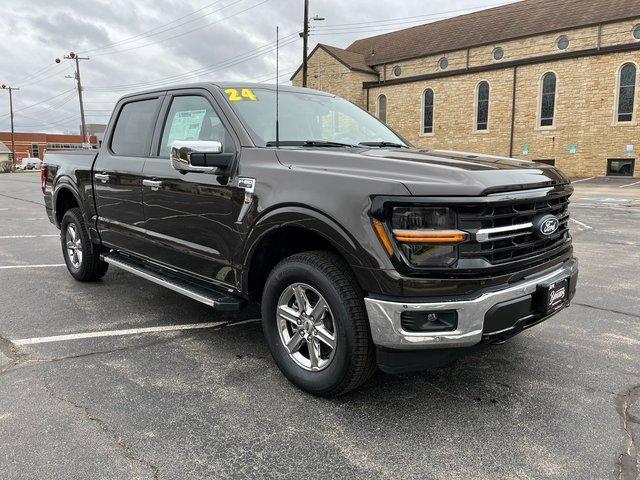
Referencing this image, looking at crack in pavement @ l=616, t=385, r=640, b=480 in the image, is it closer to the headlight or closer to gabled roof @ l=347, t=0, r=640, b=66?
the headlight

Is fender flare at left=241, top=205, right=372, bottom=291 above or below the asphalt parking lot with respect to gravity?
above

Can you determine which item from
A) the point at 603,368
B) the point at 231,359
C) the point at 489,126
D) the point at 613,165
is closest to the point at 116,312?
the point at 231,359

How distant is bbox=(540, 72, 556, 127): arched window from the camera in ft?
120

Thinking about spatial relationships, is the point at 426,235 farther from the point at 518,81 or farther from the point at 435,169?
the point at 518,81

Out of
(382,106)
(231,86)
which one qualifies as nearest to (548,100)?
(382,106)

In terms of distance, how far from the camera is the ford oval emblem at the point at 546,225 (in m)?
2.90

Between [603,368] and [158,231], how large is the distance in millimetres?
3440

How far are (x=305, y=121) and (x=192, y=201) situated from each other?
40.9 inches

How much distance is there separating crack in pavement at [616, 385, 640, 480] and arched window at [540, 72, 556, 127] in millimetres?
37873

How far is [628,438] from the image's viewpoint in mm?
2670

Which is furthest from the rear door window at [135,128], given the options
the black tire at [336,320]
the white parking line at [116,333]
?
the black tire at [336,320]

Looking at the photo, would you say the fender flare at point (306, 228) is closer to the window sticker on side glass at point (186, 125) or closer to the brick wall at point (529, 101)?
the window sticker on side glass at point (186, 125)

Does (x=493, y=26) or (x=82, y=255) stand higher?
(x=493, y=26)

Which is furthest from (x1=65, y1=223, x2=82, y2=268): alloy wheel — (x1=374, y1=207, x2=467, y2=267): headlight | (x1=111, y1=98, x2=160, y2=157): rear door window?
(x1=374, y1=207, x2=467, y2=267): headlight
